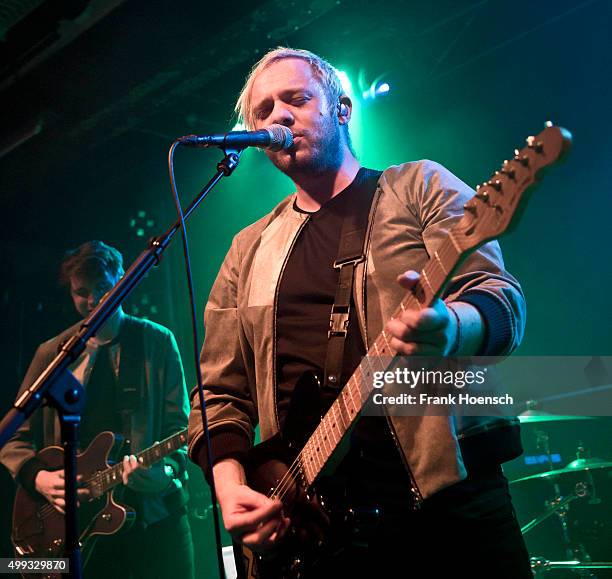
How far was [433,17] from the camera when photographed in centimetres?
439

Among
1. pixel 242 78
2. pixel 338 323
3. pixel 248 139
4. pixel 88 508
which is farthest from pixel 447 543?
pixel 242 78

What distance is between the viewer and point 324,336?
1706mm

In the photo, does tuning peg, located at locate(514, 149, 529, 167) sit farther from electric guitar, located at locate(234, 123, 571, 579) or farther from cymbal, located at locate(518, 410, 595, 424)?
cymbal, located at locate(518, 410, 595, 424)

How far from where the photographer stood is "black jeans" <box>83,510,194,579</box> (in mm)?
3113

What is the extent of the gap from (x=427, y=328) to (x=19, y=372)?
16.6 ft

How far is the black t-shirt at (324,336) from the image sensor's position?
4.76ft

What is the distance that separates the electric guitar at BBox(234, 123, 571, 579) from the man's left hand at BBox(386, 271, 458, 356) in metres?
0.09

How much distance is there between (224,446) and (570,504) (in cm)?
294

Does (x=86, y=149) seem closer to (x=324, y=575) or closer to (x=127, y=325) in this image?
(x=127, y=325)

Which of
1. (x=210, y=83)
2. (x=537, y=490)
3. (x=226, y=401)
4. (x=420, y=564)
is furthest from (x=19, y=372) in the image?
(x=420, y=564)

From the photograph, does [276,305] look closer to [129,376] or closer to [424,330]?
[424,330]

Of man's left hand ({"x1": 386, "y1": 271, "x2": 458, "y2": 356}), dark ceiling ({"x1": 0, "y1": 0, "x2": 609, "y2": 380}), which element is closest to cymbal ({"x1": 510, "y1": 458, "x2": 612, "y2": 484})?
dark ceiling ({"x1": 0, "y1": 0, "x2": 609, "y2": 380})

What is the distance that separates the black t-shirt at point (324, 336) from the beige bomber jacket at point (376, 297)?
0.04m

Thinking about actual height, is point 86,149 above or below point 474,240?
above
